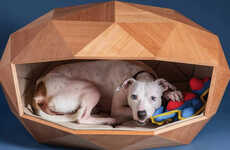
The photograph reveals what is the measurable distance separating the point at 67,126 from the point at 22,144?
0.65 metres

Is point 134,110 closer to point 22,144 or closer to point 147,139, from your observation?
point 147,139

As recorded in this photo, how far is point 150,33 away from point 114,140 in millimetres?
927

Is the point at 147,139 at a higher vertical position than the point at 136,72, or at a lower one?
lower

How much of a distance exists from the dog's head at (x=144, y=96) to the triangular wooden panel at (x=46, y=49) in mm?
668

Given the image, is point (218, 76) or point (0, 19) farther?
point (0, 19)

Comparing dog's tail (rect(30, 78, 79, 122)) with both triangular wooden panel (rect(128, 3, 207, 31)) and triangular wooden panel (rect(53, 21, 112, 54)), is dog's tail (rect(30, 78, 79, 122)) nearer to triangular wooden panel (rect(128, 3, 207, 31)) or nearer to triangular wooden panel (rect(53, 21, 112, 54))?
triangular wooden panel (rect(53, 21, 112, 54))

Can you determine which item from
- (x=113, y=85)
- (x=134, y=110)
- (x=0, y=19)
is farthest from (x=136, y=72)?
(x=0, y=19)

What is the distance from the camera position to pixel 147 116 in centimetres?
363

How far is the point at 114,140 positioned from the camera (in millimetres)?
3590

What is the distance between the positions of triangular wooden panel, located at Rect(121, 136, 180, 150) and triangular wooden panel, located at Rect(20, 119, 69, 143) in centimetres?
59

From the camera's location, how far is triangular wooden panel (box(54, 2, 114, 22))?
3.62 m

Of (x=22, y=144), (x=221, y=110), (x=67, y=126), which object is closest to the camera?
(x=67, y=126)

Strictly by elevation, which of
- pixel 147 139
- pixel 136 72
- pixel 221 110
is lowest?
pixel 221 110

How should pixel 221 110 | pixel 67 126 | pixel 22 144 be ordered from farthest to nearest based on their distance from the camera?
1. pixel 221 110
2. pixel 22 144
3. pixel 67 126
